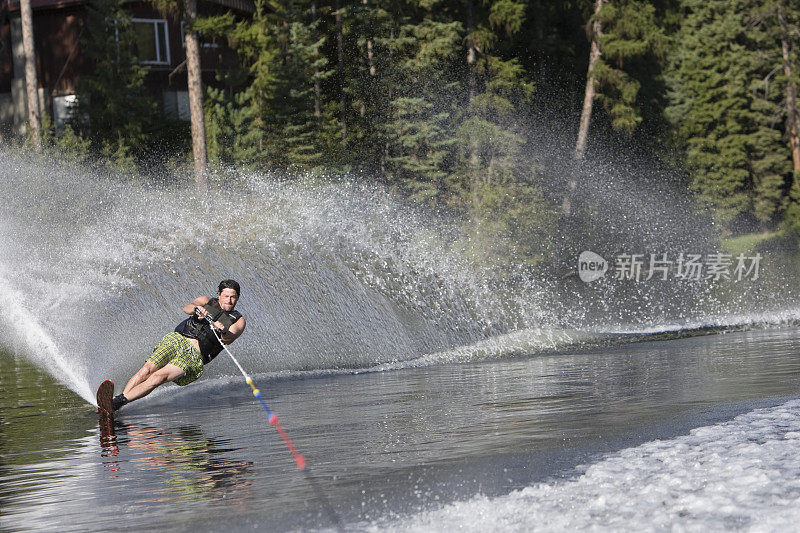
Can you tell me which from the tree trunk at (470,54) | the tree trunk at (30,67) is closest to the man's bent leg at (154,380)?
the tree trunk at (30,67)

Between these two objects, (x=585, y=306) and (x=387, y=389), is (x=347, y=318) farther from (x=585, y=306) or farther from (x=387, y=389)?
(x=585, y=306)

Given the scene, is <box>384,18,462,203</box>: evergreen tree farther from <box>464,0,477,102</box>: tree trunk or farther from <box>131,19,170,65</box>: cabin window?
<box>131,19,170,65</box>: cabin window

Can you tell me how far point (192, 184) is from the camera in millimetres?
28375

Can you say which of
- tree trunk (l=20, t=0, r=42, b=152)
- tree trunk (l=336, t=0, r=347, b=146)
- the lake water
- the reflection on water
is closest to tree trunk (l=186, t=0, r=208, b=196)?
tree trunk (l=20, t=0, r=42, b=152)

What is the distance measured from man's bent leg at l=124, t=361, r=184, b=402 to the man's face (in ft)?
2.70

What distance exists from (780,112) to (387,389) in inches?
1749

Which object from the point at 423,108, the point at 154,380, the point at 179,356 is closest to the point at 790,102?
the point at 423,108

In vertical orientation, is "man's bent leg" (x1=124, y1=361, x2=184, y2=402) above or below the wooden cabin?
below

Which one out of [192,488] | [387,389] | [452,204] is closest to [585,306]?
[452,204]

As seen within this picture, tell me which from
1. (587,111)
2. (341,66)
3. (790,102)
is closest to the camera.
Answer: (587,111)

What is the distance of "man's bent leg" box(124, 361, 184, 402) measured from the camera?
37.1 feet

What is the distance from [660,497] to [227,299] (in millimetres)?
6529

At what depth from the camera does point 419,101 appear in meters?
32.5

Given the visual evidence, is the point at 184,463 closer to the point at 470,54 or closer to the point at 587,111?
the point at 587,111
